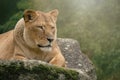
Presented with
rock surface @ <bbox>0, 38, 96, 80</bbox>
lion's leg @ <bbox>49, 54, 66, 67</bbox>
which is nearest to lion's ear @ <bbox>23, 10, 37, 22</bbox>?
lion's leg @ <bbox>49, 54, 66, 67</bbox>

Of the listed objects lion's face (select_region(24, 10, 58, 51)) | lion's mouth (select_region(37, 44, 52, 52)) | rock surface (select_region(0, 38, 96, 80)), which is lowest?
rock surface (select_region(0, 38, 96, 80))

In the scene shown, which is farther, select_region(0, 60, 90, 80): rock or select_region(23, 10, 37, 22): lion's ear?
select_region(23, 10, 37, 22): lion's ear

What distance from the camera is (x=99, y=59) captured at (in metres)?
15.1

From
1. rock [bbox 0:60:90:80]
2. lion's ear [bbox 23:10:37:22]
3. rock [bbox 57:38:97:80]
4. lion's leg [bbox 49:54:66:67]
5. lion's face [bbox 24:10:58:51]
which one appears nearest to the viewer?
rock [bbox 0:60:90:80]

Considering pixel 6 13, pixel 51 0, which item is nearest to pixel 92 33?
pixel 51 0

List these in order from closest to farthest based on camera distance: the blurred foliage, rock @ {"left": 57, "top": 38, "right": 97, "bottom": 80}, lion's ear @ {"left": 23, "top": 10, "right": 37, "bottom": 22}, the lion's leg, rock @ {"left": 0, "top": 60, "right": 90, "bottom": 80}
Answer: rock @ {"left": 0, "top": 60, "right": 90, "bottom": 80}
lion's ear @ {"left": 23, "top": 10, "right": 37, "bottom": 22}
the lion's leg
rock @ {"left": 57, "top": 38, "right": 97, "bottom": 80}
the blurred foliage

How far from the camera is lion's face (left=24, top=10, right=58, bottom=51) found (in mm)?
8000

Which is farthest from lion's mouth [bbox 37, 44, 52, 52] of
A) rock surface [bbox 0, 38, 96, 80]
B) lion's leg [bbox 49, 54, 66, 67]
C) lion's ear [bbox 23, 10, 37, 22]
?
rock surface [bbox 0, 38, 96, 80]

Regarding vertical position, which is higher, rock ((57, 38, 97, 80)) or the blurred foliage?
the blurred foliage

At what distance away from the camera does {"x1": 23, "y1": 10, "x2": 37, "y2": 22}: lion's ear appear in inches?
326

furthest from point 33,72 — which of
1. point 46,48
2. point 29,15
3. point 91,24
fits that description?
point 91,24

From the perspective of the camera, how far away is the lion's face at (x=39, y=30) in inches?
315

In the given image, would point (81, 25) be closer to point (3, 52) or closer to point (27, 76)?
point (3, 52)

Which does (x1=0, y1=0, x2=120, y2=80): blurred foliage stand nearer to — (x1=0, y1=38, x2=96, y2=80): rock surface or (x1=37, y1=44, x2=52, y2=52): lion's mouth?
(x1=37, y1=44, x2=52, y2=52): lion's mouth
